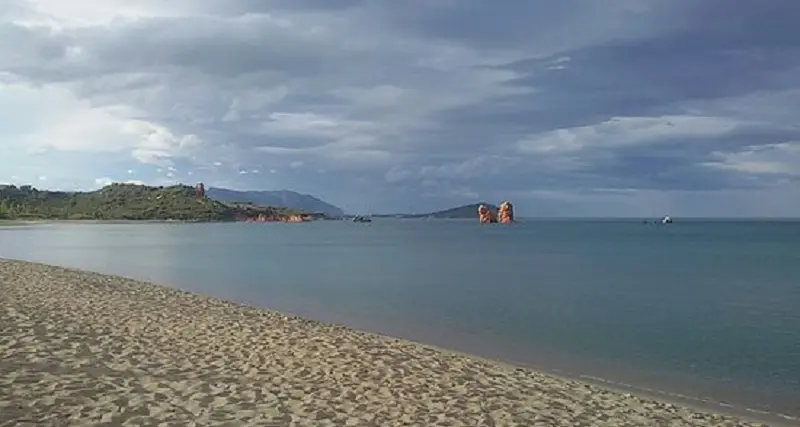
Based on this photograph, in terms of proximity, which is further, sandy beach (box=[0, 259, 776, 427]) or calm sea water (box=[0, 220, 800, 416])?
calm sea water (box=[0, 220, 800, 416])

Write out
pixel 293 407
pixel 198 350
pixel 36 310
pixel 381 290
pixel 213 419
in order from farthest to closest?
pixel 381 290 → pixel 36 310 → pixel 198 350 → pixel 293 407 → pixel 213 419

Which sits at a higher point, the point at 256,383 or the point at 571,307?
the point at 256,383

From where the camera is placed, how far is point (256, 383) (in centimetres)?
1187

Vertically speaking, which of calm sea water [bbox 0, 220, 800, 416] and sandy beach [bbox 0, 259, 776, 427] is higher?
sandy beach [bbox 0, 259, 776, 427]

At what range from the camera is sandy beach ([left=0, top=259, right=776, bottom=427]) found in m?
9.77

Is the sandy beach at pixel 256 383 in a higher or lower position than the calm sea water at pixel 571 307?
higher

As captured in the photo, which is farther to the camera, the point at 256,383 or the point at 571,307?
the point at 571,307

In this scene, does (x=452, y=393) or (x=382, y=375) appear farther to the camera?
(x=382, y=375)

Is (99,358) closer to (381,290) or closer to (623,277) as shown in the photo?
(381,290)

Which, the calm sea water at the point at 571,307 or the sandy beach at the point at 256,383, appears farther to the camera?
the calm sea water at the point at 571,307

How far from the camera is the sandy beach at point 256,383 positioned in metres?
9.77

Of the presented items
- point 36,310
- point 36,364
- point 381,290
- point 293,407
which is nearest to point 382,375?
point 293,407

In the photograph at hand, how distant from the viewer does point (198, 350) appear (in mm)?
14859

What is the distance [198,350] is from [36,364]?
363 cm
